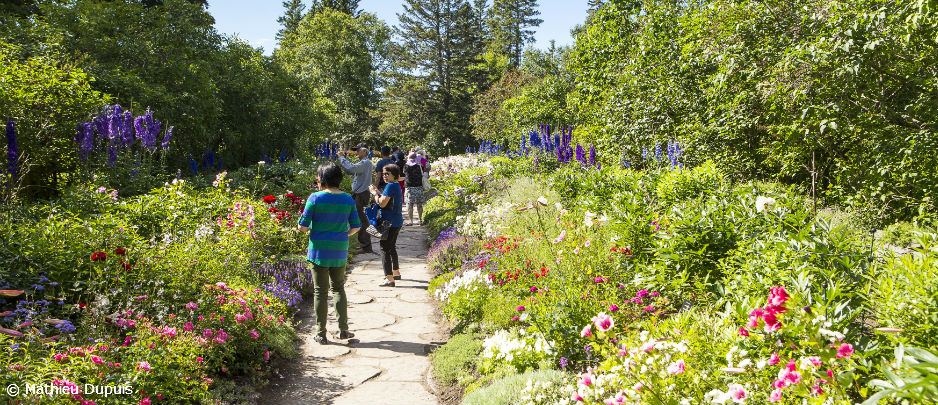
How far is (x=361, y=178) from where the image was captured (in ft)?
28.3

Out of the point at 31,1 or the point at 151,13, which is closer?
the point at 151,13

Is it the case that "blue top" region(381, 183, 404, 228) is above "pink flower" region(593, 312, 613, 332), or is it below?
above

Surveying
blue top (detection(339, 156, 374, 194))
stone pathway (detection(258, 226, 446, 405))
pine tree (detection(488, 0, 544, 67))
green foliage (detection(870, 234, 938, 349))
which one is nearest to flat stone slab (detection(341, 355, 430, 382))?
stone pathway (detection(258, 226, 446, 405))

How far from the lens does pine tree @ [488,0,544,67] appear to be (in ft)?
157

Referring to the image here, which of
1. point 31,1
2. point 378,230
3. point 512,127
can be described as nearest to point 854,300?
point 378,230

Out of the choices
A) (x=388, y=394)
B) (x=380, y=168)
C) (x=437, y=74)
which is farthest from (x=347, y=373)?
(x=437, y=74)

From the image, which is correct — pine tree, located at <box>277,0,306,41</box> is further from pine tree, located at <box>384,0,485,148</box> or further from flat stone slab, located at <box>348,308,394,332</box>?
flat stone slab, located at <box>348,308,394,332</box>

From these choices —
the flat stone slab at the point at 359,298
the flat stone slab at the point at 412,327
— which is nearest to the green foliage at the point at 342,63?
the flat stone slab at the point at 359,298

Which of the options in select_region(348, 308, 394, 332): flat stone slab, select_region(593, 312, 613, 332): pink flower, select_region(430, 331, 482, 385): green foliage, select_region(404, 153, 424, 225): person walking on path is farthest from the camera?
select_region(404, 153, 424, 225): person walking on path

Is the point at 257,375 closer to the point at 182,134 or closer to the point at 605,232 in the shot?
the point at 605,232

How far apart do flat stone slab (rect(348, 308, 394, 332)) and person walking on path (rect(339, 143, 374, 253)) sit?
2.92 metres

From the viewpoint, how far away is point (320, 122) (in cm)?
1886

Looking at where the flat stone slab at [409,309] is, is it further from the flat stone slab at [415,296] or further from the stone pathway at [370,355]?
the flat stone slab at [415,296]

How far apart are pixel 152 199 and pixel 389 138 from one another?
112 feet
